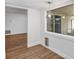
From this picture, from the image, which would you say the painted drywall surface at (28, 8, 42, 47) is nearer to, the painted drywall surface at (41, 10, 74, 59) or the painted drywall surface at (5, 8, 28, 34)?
the painted drywall surface at (41, 10, 74, 59)

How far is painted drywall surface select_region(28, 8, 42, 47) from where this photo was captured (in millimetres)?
4781

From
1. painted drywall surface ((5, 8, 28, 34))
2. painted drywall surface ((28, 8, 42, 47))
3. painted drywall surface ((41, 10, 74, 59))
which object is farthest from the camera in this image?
painted drywall surface ((5, 8, 28, 34))

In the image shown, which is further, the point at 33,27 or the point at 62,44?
the point at 33,27

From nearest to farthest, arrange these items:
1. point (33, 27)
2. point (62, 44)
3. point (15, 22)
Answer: point (62, 44), point (33, 27), point (15, 22)

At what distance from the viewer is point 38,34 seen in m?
5.25

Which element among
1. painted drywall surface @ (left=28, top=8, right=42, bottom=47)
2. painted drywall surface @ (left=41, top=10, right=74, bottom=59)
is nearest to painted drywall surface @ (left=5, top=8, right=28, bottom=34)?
painted drywall surface @ (left=28, top=8, right=42, bottom=47)

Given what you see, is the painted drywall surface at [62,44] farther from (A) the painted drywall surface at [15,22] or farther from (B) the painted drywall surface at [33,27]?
(A) the painted drywall surface at [15,22]

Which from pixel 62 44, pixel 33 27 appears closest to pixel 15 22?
pixel 33 27

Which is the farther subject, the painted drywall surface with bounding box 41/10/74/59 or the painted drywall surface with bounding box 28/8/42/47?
the painted drywall surface with bounding box 28/8/42/47

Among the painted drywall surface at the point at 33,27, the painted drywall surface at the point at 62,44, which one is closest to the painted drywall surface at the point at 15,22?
the painted drywall surface at the point at 33,27

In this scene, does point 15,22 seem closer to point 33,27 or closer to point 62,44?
point 33,27

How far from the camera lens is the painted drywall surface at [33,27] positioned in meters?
4.78

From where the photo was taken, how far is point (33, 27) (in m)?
4.96
